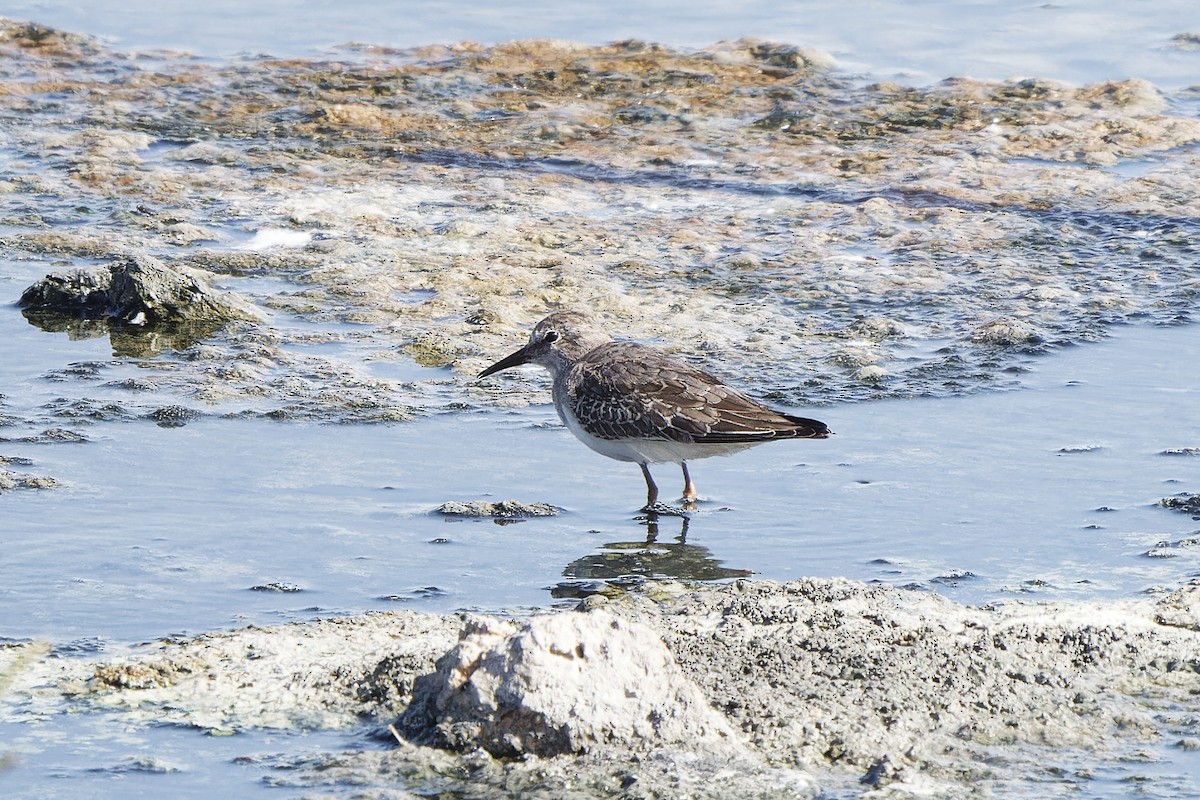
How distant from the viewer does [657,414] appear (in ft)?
21.0

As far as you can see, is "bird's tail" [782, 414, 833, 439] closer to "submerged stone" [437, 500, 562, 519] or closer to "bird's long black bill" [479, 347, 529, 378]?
"submerged stone" [437, 500, 562, 519]

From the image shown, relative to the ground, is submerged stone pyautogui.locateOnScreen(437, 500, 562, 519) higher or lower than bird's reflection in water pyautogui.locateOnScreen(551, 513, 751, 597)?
higher

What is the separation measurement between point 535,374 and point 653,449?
139cm

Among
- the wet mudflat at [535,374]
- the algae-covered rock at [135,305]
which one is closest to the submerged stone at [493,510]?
the wet mudflat at [535,374]

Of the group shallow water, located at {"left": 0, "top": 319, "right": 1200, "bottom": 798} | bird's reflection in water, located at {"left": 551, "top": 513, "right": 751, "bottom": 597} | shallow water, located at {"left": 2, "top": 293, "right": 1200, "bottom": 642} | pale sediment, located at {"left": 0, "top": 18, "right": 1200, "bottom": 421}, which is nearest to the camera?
shallow water, located at {"left": 0, "top": 319, "right": 1200, "bottom": 798}

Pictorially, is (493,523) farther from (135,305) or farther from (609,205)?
(609,205)

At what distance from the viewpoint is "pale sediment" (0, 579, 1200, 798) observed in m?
3.85

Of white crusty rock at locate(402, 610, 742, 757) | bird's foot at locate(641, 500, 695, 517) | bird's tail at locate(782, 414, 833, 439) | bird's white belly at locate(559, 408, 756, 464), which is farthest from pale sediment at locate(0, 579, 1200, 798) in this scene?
bird's white belly at locate(559, 408, 756, 464)

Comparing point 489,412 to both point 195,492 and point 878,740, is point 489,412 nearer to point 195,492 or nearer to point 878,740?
point 195,492

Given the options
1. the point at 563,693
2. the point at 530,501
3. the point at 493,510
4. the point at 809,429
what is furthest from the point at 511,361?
the point at 563,693

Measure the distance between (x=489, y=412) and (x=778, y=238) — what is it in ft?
8.75

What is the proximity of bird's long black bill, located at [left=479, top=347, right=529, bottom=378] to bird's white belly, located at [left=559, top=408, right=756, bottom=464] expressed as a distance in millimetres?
744

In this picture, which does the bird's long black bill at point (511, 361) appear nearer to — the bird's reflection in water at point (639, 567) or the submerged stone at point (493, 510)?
the submerged stone at point (493, 510)

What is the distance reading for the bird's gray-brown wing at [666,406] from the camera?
20.5 ft
